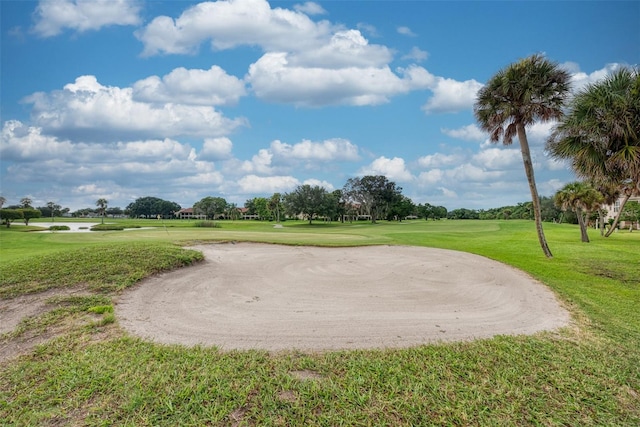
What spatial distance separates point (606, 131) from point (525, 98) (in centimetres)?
616

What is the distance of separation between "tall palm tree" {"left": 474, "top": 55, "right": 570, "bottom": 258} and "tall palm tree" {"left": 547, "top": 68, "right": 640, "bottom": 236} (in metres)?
4.80

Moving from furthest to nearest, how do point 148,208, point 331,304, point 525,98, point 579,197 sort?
point 148,208, point 579,197, point 525,98, point 331,304

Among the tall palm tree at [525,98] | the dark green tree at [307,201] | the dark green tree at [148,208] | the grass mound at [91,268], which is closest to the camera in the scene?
the grass mound at [91,268]

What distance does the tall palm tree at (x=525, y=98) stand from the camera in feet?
54.6

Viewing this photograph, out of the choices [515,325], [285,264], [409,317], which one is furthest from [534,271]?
[285,264]

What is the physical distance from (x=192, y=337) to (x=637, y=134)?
1501 centimetres

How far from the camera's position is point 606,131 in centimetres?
1153

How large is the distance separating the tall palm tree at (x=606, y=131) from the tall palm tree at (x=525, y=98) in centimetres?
480

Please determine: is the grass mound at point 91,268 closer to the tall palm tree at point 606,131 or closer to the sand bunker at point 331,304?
the sand bunker at point 331,304

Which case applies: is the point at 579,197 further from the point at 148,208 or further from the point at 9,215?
the point at 148,208

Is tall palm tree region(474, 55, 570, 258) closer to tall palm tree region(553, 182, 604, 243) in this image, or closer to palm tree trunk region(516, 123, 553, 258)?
palm tree trunk region(516, 123, 553, 258)

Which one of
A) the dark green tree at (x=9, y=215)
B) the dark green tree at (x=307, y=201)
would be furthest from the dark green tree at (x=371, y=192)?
the dark green tree at (x=9, y=215)

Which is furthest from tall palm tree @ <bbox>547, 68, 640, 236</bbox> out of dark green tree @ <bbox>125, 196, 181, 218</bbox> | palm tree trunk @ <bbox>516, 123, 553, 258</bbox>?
dark green tree @ <bbox>125, 196, 181, 218</bbox>

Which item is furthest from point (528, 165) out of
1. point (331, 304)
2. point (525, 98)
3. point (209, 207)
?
point (209, 207)
